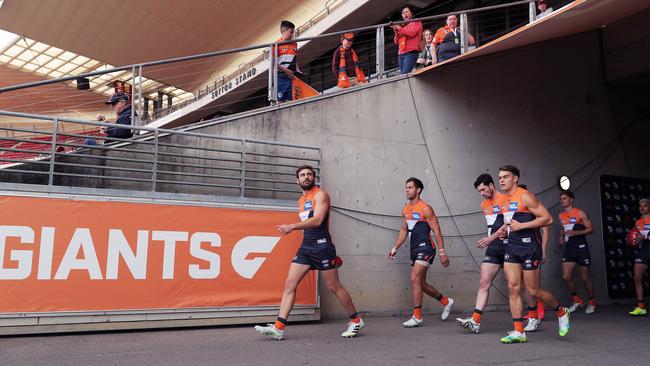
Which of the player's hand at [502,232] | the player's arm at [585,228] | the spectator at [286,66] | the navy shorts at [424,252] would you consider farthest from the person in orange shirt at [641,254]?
the spectator at [286,66]

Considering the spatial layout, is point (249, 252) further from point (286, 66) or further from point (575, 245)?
point (575, 245)

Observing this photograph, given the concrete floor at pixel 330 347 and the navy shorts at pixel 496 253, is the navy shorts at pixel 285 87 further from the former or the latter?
the navy shorts at pixel 496 253

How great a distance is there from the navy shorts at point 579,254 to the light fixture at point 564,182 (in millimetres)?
1525

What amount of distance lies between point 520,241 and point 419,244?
1715 millimetres

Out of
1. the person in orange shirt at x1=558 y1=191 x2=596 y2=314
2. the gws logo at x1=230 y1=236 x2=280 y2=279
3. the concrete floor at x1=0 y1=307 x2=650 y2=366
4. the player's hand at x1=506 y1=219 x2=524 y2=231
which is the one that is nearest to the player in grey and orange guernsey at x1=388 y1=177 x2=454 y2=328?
the concrete floor at x1=0 y1=307 x2=650 y2=366

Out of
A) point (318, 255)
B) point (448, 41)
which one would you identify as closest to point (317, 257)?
point (318, 255)

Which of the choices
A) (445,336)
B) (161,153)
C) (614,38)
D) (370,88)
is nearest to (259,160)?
(161,153)

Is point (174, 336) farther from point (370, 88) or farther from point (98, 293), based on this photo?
point (370, 88)

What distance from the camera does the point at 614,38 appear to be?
11.5 m

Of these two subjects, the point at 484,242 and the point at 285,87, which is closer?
the point at 484,242

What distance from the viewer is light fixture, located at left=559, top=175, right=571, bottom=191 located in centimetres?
1048

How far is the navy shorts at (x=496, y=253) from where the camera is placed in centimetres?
641

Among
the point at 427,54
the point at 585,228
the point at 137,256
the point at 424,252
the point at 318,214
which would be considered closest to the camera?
the point at 318,214

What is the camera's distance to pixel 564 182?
1052cm
